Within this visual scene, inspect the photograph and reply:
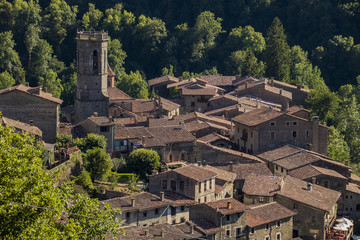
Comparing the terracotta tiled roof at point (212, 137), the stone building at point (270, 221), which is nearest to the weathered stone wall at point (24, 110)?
the terracotta tiled roof at point (212, 137)

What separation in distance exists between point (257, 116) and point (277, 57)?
3094cm

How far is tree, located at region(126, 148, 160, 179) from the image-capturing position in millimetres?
71562

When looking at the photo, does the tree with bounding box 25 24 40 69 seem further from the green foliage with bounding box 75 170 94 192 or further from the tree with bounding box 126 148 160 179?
the green foliage with bounding box 75 170 94 192

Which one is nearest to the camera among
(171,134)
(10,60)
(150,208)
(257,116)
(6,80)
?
(150,208)

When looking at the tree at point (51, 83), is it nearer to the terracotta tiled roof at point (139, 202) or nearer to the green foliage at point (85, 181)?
the green foliage at point (85, 181)

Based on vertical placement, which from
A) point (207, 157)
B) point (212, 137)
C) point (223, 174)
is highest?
point (212, 137)

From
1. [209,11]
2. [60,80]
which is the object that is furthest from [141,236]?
[209,11]

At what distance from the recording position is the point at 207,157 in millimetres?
75438

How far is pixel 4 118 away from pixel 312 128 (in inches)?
963

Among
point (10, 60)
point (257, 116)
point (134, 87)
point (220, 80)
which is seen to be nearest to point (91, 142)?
point (257, 116)

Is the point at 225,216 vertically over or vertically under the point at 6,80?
under

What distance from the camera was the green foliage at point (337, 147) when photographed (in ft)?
279

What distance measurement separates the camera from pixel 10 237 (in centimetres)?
3791

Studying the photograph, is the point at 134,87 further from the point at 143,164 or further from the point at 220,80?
the point at 143,164
